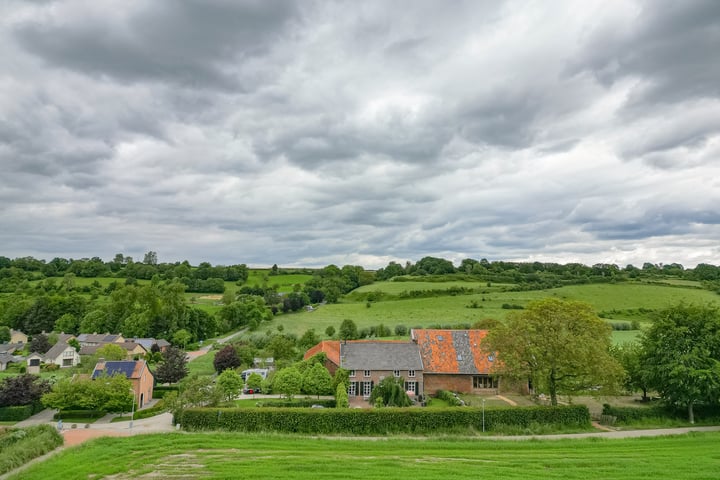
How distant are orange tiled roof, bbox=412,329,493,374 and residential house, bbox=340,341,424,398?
1.75 metres

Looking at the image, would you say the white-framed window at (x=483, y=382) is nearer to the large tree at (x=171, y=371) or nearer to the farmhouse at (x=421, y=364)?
the farmhouse at (x=421, y=364)

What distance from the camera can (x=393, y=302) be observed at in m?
108

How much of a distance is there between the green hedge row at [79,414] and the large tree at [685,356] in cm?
4988

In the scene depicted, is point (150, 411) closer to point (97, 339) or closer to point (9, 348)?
point (97, 339)

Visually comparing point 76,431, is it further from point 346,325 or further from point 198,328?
point 198,328

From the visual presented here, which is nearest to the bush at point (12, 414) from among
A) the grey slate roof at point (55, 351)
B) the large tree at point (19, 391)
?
the large tree at point (19, 391)

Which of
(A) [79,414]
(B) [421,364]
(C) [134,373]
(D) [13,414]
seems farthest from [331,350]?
(D) [13,414]

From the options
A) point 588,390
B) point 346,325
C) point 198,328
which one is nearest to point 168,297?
point 198,328

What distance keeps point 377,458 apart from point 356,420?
876 cm

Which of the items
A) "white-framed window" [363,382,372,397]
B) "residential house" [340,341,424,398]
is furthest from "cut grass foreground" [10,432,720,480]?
"white-framed window" [363,382,372,397]

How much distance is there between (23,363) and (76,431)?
45.1 metres

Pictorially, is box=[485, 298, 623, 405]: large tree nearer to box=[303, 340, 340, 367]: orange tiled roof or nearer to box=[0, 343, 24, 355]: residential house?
box=[303, 340, 340, 367]: orange tiled roof

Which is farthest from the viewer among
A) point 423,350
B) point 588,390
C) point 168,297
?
point 168,297

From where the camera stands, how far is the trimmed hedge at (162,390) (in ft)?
166
